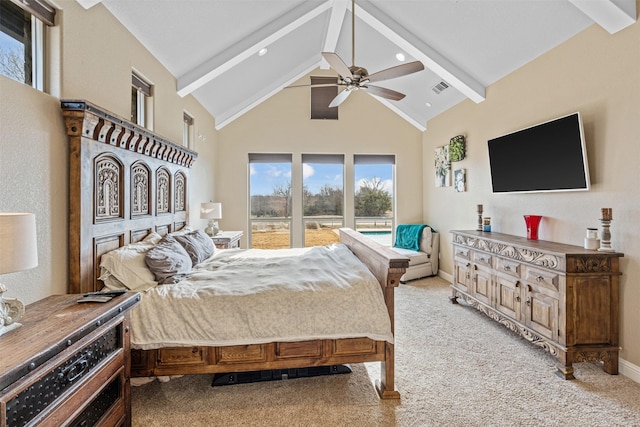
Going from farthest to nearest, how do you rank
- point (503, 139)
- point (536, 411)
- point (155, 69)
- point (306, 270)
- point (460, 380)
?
point (503, 139) < point (155, 69) < point (306, 270) < point (460, 380) < point (536, 411)

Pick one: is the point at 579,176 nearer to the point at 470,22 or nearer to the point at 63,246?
the point at 470,22

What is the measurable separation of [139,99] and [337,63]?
213 cm

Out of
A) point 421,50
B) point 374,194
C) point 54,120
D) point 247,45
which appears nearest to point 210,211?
point 247,45

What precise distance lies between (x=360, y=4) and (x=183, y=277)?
149 inches

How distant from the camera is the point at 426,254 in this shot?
554cm

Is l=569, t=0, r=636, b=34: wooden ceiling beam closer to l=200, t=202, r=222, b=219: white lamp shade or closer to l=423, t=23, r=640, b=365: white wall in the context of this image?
l=423, t=23, r=640, b=365: white wall

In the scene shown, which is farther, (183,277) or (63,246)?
(183,277)

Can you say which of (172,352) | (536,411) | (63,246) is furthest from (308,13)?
(536,411)

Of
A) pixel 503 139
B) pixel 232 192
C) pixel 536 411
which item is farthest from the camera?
Result: pixel 232 192

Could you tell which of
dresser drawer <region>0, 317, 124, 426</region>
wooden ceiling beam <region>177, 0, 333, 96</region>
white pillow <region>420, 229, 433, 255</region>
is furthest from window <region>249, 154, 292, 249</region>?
dresser drawer <region>0, 317, 124, 426</region>

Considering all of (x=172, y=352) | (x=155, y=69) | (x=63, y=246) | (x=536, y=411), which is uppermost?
(x=155, y=69)

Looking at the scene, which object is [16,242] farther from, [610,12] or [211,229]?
[610,12]

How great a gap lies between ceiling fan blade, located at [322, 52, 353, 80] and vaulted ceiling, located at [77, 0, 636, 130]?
1.22 m

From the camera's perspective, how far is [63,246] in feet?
6.81
